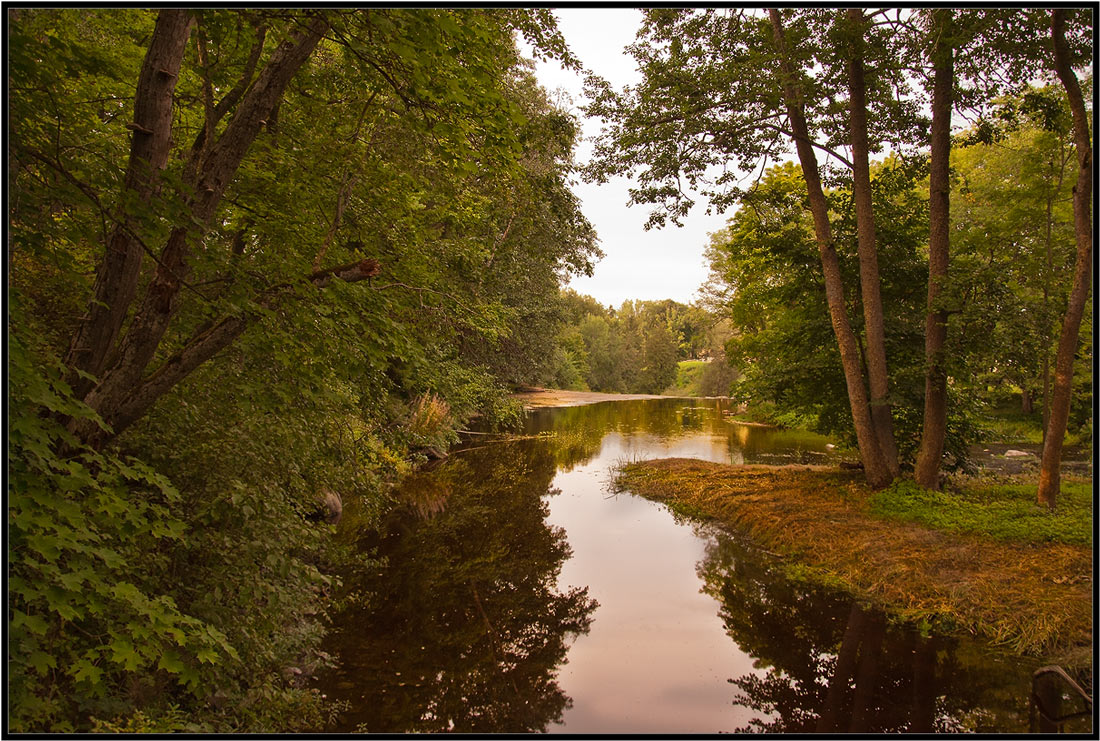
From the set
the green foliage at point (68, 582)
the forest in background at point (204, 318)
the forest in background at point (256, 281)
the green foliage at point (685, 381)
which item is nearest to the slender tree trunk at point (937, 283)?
the forest in background at point (256, 281)

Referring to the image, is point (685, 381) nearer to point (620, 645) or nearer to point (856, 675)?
point (620, 645)

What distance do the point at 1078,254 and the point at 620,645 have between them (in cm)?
776

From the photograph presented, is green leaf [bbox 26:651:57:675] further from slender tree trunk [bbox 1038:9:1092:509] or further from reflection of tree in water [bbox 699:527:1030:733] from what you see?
slender tree trunk [bbox 1038:9:1092:509]

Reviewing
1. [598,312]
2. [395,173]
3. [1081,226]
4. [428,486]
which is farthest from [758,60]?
[598,312]

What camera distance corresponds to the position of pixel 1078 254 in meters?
7.13

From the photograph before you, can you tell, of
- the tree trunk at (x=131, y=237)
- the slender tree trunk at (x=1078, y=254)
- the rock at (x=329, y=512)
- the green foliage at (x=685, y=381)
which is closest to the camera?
the tree trunk at (x=131, y=237)

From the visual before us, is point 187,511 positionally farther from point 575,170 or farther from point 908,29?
point 908,29

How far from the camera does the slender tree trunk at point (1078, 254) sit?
6.81 meters

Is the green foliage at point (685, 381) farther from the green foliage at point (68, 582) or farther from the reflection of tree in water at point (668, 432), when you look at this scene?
the green foliage at point (68, 582)

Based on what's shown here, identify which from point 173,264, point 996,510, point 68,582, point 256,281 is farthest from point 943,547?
point 173,264

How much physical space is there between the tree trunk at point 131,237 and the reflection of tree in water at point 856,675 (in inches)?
230

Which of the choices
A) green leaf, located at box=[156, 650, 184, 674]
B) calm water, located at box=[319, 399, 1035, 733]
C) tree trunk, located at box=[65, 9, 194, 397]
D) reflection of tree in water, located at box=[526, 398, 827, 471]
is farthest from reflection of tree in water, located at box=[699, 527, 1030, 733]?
reflection of tree in water, located at box=[526, 398, 827, 471]

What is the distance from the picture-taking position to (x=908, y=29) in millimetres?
8742

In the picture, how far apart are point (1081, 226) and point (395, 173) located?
8592 millimetres
